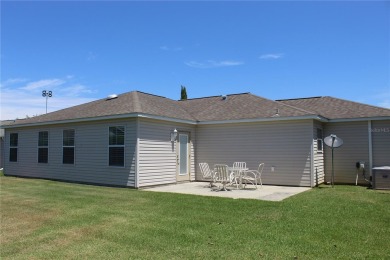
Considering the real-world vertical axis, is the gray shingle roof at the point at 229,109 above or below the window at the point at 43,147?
above

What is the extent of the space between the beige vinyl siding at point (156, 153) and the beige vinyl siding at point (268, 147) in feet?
5.97

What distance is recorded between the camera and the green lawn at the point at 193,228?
179 inches

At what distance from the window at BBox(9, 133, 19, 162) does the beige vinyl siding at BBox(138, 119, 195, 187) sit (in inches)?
367

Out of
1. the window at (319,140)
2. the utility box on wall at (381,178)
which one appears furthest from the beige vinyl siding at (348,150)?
the utility box on wall at (381,178)

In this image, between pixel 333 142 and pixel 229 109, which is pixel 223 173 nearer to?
pixel 333 142

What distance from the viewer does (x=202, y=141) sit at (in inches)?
579

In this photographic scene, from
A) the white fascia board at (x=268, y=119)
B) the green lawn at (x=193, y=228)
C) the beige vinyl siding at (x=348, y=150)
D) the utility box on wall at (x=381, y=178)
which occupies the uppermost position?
the white fascia board at (x=268, y=119)

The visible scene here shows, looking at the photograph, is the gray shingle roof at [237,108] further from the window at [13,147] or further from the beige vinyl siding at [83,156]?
the window at [13,147]

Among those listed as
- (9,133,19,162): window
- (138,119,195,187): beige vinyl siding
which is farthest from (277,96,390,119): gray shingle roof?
(9,133,19,162): window

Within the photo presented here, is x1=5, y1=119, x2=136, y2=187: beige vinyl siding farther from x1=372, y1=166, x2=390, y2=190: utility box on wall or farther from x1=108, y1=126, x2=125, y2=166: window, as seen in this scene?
x1=372, y1=166, x2=390, y2=190: utility box on wall

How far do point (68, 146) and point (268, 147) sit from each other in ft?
28.4

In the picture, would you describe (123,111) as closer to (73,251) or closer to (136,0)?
(136,0)

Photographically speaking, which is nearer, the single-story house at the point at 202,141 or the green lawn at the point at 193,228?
the green lawn at the point at 193,228

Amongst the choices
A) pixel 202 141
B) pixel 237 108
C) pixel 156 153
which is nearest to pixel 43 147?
pixel 156 153
